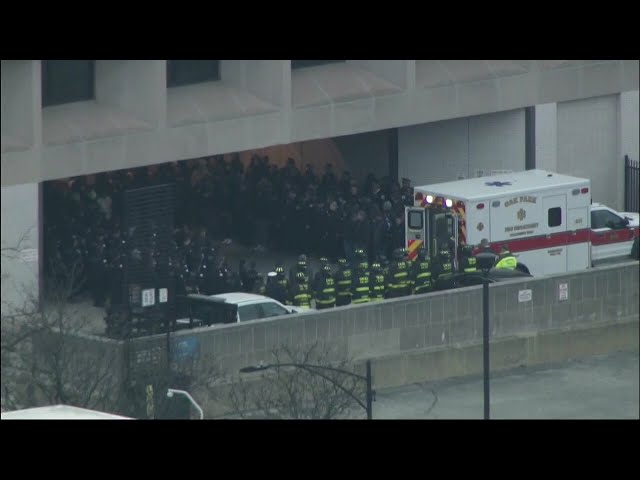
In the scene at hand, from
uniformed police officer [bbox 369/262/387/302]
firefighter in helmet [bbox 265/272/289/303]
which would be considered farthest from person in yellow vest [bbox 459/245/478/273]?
firefighter in helmet [bbox 265/272/289/303]

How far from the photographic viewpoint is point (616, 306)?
30797mm

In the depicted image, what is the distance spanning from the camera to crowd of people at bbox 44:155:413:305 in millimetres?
28469

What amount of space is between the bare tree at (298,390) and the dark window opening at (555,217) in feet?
24.8

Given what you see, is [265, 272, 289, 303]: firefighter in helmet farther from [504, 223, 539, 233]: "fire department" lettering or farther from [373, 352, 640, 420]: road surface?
[504, 223, 539, 233]: "fire department" lettering

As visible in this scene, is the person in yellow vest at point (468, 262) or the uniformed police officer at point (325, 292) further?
the person in yellow vest at point (468, 262)

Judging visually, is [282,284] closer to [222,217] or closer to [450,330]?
[450,330]

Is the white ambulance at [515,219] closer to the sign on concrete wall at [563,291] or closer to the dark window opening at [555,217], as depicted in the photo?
the dark window opening at [555,217]

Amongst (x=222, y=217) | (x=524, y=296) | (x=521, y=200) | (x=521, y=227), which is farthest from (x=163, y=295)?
(x=222, y=217)

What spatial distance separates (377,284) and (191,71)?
8.04m

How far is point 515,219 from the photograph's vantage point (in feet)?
101

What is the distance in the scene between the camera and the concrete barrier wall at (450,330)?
2467 cm

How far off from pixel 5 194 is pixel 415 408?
338 inches

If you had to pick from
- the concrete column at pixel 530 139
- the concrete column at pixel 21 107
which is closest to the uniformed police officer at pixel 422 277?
the concrete column at pixel 21 107
